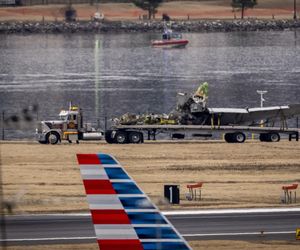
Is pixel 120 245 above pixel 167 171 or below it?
above

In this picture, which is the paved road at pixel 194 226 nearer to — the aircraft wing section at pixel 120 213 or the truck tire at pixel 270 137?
the aircraft wing section at pixel 120 213

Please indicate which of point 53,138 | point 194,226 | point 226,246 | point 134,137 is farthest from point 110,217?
point 134,137

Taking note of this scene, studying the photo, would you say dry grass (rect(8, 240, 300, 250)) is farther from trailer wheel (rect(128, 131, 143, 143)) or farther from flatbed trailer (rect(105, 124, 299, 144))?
flatbed trailer (rect(105, 124, 299, 144))

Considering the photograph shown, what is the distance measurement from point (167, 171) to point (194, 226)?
52.0ft

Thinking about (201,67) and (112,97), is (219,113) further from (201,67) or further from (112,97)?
(201,67)

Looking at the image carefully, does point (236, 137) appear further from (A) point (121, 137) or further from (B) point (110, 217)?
(B) point (110, 217)

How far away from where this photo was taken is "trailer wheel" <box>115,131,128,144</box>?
2783 inches

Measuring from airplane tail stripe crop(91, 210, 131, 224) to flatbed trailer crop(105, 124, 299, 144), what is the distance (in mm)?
43626

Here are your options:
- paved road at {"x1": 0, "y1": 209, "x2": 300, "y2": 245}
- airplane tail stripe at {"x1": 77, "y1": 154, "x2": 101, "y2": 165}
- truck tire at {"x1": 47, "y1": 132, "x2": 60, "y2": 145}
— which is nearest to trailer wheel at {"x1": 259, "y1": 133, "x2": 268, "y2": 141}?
truck tire at {"x1": 47, "y1": 132, "x2": 60, "y2": 145}

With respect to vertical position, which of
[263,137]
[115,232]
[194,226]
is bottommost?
[263,137]

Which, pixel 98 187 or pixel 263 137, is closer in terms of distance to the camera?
pixel 98 187

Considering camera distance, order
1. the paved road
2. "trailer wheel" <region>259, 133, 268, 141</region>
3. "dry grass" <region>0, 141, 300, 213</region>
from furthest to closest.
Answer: "trailer wheel" <region>259, 133, 268, 141</region> → "dry grass" <region>0, 141, 300, 213</region> → the paved road

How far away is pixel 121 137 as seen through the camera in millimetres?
70938

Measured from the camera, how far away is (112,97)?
117438mm
